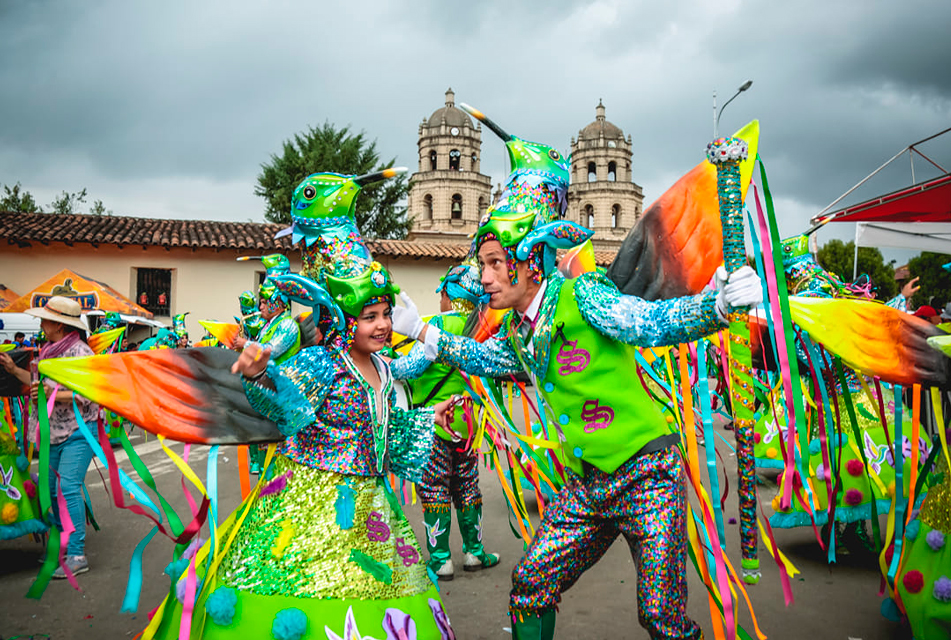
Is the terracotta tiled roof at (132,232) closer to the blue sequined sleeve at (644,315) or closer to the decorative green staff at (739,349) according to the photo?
the decorative green staff at (739,349)

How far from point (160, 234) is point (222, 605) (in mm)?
18286

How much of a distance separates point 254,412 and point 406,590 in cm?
90

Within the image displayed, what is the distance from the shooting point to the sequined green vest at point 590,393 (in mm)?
2418

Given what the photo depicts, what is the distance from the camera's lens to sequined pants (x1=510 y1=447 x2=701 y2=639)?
2293 mm

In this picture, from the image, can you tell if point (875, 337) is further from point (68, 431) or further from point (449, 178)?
point (449, 178)

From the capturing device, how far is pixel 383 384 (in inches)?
107

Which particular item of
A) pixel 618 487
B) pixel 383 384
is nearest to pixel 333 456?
pixel 383 384

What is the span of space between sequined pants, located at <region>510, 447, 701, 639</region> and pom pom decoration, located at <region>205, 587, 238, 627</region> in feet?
3.18

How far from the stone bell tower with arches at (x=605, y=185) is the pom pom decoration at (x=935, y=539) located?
47397 mm

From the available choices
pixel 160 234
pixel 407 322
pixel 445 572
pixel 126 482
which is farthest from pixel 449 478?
pixel 160 234

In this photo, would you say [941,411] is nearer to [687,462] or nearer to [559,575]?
[687,462]

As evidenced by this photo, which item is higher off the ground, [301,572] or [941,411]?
[941,411]

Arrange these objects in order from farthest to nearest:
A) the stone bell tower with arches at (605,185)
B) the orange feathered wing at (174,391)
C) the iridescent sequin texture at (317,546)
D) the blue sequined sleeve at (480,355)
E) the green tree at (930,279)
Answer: the stone bell tower with arches at (605,185), the green tree at (930,279), the blue sequined sleeve at (480,355), the orange feathered wing at (174,391), the iridescent sequin texture at (317,546)

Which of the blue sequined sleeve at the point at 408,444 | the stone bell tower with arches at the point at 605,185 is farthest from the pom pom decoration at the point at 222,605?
the stone bell tower with arches at the point at 605,185
